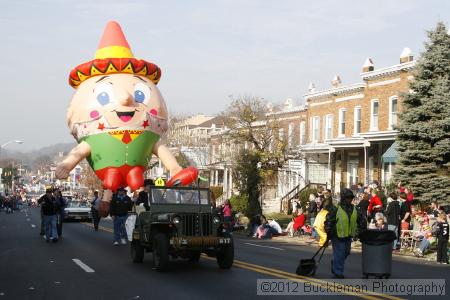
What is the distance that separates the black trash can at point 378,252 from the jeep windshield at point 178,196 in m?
4.23

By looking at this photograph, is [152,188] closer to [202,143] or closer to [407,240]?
[407,240]

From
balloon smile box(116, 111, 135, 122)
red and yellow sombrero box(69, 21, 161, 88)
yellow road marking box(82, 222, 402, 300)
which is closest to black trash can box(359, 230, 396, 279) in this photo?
yellow road marking box(82, 222, 402, 300)

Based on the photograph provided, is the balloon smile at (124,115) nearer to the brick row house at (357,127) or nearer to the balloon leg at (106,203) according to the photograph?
the balloon leg at (106,203)

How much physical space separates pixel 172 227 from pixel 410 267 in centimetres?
593

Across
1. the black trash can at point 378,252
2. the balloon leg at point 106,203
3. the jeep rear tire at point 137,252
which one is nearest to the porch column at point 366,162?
the balloon leg at point 106,203

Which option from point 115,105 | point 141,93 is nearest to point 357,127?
point 141,93

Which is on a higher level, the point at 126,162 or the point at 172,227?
the point at 126,162

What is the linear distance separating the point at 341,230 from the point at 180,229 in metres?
3.25

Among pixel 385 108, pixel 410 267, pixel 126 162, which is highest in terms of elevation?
pixel 385 108

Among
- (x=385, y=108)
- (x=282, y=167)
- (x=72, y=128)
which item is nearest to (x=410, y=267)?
(x=72, y=128)

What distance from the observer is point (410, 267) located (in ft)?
51.4

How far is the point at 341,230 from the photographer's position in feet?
40.4

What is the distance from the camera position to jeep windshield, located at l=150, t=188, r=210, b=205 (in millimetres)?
14656

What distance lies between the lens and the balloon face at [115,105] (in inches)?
856
